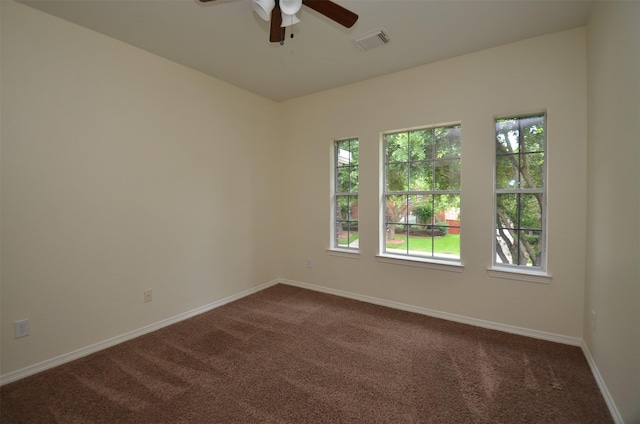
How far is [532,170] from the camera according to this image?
261cm

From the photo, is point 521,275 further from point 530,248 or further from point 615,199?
point 615,199

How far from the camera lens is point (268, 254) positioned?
4.10m

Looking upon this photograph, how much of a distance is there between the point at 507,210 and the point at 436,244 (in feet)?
2.51

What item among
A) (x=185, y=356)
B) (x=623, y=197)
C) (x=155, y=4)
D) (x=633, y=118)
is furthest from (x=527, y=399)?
(x=155, y=4)

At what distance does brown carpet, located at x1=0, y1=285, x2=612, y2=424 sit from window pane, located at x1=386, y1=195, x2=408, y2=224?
1.19 meters

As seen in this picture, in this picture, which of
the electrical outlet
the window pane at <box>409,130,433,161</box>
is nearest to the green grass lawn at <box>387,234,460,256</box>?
the window pane at <box>409,130,433,161</box>

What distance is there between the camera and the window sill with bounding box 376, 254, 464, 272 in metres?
2.88

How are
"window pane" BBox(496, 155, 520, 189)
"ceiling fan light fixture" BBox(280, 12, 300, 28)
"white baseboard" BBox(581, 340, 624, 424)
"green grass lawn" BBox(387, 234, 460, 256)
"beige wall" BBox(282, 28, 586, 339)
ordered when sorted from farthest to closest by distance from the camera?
"green grass lawn" BBox(387, 234, 460, 256)
"window pane" BBox(496, 155, 520, 189)
"beige wall" BBox(282, 28, 586, 339)
"ceiling fan light fixture" BBox(280, 12, 300, 28)
"white baseboard" BBox(581, 340, 624, 424)

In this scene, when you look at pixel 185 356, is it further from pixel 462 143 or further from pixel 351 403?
pixel 462 143

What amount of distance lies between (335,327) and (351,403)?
1052mm

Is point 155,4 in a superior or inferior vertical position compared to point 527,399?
superior

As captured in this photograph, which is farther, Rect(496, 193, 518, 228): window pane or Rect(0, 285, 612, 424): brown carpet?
Rect(496, 193, 518, 228): window pane

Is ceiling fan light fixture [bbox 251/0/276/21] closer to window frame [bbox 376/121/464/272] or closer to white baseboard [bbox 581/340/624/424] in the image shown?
window frame [bbox 376/121/464/272]

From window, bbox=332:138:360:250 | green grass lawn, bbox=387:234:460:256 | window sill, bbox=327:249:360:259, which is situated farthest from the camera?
window, bbox=332:138:360:250
